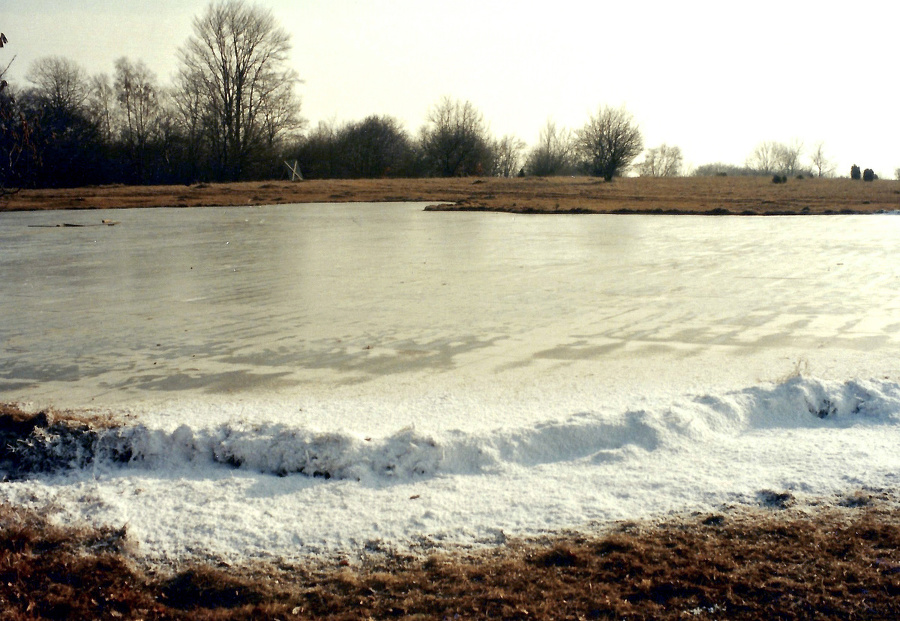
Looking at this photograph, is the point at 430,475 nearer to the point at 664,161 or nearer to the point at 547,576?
the point at 547,576

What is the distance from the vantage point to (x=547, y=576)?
297 cm

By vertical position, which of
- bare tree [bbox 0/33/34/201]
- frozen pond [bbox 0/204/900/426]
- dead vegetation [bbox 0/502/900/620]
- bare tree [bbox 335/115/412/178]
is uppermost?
bare tree [bbox 335/115/412/178]

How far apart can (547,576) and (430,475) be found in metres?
1.09

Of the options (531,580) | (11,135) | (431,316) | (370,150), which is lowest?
(531,580)

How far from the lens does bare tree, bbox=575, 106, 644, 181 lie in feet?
A: 171

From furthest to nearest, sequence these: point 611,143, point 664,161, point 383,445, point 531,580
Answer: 1. point 664,161
2. point 611,143
3. point 383,445
4. point 531,580

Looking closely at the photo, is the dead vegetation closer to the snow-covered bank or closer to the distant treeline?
the snow-covered bank

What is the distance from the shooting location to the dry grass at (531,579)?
275 cm

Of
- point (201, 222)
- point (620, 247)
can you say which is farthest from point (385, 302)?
point (201, 222)

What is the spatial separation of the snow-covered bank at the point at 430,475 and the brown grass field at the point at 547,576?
0.15m

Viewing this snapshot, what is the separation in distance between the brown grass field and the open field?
23.1m

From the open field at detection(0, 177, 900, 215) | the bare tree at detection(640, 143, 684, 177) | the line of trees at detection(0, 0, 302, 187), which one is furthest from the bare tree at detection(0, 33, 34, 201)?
the bare tree at detection(640, 143, 684, 177)

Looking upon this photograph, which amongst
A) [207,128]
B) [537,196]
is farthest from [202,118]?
[537,196]

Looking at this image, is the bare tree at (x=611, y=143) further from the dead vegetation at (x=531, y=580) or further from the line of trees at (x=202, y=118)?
the dead vegetation at (x=531, y=580)
